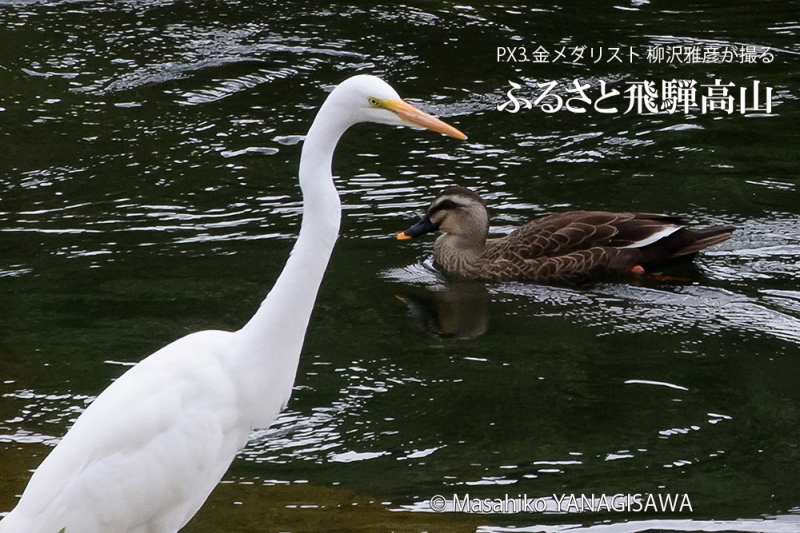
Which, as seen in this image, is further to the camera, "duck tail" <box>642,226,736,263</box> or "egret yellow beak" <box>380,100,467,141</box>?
"duck tail" <box>642,226,736,263</box>

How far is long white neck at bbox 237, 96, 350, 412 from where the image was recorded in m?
5.68

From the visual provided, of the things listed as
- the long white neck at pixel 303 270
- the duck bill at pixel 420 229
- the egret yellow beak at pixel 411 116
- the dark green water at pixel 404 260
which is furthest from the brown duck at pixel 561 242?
the egret yellow beak at pixel 411 116

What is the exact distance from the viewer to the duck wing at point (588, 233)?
10047 mm

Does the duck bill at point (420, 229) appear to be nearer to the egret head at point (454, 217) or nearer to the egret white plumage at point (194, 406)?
the egret head at point (454, 217)

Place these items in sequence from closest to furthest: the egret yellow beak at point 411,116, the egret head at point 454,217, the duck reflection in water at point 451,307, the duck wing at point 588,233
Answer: the egret yellow beak at point 411,116 < the duck reflection in water at point 451,307 < the duck wing at point 588,233 < the egret head at point 454,217

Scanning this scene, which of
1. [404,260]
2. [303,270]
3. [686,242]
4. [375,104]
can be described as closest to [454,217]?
[404,260]

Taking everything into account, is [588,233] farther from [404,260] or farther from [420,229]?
[404,260]

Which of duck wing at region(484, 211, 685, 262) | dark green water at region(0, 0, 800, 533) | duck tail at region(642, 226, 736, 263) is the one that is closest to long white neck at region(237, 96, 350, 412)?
dark green water at region(0, 0, 800, 533)

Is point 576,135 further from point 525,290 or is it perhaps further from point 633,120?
point 525,290

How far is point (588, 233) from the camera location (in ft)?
33.3

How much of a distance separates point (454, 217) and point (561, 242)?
2.81ft

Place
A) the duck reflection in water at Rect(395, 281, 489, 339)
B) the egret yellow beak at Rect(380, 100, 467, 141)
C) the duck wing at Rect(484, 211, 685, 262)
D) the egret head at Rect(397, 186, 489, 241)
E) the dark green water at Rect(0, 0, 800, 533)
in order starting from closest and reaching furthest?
the egret yellow beak at Rect(380, 100, 467, 141) < the dark green water at Rect(0, 0, 800, 533) < the duck reflection in water at Rect(395, 281, 489, 339) < the duck wing at Rect(484, 211, 685, 262) < the egret head at Rect(397, 186, 489, 241)

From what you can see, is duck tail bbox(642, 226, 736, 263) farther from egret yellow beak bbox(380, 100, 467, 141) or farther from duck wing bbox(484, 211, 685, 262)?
egret yellow beak bbox(380, 100, 467, 141)

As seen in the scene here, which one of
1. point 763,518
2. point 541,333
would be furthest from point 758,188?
point 763,518
